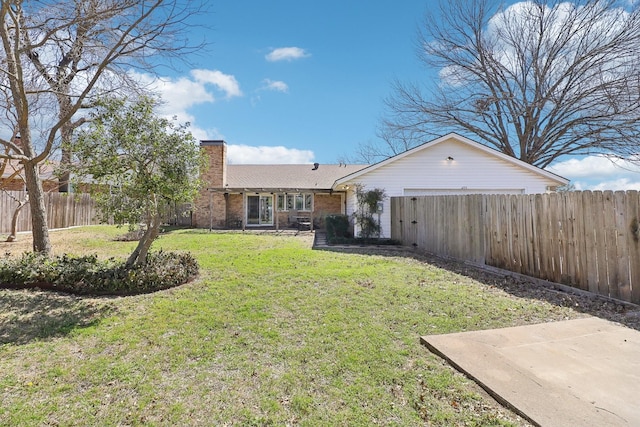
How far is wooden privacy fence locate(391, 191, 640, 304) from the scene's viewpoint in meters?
5.07

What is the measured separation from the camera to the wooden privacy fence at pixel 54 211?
46.7ft

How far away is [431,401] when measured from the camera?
2.73 meters

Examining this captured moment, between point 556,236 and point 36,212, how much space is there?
11516 millimetres

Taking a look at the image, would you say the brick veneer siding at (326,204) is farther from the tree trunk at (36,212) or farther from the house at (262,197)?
the tree trunk at (36,212)

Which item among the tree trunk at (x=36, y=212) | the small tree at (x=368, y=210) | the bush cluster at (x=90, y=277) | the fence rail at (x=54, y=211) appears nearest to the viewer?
the bush cluster at (x=90, y=277)

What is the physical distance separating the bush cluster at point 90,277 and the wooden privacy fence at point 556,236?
7.21 metres

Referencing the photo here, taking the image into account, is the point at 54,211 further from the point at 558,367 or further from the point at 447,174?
the point at 558,367

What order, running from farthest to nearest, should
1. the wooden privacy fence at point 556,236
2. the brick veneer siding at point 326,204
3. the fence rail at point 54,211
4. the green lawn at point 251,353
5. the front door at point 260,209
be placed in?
the front door at point 260,209
the brick veneer siding at point 326,204
the fence rail at point 54,211
the wooden privacy fence at point 556,236
the green lawn at point 251,353

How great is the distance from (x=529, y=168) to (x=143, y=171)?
1450cm

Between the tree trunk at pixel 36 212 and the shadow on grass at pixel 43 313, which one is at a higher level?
the tree trunk at pixel 36 212

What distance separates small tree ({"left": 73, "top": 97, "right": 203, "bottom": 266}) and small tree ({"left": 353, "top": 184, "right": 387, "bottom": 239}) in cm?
874

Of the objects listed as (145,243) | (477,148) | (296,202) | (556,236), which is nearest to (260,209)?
(296,202)

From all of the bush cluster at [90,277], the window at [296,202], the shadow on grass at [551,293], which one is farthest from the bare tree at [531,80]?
the bush cluster at [90,277]

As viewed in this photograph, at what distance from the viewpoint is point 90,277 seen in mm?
5859
